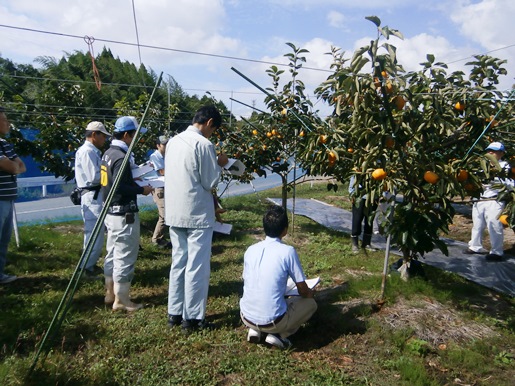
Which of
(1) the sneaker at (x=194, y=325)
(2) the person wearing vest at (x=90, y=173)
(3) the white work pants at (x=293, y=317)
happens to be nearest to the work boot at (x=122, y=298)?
(1) the sneaker at (x=194, y=325)

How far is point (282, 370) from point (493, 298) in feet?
7.35

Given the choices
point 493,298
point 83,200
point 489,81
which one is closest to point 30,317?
point 83,200

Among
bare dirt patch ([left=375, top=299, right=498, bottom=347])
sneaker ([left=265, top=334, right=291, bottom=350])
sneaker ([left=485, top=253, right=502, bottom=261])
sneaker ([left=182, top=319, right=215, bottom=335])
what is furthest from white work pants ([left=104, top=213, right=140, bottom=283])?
sneaker ([left=485, top=253, right=502, bottom=261])

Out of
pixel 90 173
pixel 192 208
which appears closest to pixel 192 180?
pixel 192 208

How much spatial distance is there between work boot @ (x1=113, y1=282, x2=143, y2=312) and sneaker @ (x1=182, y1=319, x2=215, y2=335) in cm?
61

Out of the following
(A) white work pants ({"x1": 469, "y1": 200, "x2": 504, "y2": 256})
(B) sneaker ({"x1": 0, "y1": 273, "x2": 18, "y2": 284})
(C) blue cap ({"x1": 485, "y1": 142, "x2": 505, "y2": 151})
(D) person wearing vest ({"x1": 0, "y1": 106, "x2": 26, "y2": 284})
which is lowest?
(B) sneaker ({"x1": 0, "y1": 273, "x2": 18, "y2": 284})

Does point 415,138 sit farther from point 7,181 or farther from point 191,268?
point 7,181

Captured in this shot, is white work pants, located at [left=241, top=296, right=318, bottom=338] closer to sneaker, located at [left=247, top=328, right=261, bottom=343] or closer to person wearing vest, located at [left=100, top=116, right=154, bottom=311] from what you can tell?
sneaker, located at [left=247, top=328, right=261, bottom=343]

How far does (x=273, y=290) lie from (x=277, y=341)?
353 millimetres

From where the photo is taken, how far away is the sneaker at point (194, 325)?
2830mm

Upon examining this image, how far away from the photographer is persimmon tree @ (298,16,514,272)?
2.57m

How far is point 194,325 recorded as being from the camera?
289 cm

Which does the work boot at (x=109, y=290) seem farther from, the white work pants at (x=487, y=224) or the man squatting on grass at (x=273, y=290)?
the white work pants at (x=487, y=224)

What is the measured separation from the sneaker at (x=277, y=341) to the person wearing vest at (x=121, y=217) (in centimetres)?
119
